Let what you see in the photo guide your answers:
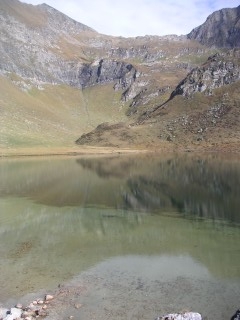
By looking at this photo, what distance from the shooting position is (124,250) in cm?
3350

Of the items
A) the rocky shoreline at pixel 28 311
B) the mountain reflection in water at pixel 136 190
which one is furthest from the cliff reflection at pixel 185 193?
the rocky shoreline at pixel 28 311

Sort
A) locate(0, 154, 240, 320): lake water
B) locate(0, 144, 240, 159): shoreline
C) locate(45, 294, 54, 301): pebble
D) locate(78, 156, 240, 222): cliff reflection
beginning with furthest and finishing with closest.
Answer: locate(0, 144, 240, 159): shoreline
locate(78, 156, 240, 222): cliff reflection
locate(45, 294, 54, 301): pebble
locate(0, 154, 240, 320): lake water

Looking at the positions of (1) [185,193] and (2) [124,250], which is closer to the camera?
(2) [124,250]

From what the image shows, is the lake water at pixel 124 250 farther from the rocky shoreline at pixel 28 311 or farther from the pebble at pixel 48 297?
the rocky shoreline at pixel 28 311

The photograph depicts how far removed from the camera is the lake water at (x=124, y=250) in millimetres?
23359

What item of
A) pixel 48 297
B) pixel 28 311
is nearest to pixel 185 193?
pixel 48 297

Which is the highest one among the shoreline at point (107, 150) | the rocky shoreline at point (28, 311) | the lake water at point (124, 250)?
the rocky shoreline at point (28, 311)

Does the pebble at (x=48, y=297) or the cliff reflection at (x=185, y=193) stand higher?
the pebble at (x=48, y=297)

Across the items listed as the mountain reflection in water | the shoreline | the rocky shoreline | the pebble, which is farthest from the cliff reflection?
the shoreline

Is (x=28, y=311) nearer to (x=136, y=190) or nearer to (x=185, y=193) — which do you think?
(x=185, y=193)

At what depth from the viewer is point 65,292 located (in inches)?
970

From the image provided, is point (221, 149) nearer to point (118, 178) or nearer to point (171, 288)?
point (118, 178)

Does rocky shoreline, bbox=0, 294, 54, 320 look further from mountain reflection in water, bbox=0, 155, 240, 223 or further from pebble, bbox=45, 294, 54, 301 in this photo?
mountain reflection in water, bbox=0, 155, 240, 223

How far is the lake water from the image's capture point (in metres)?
23.4
